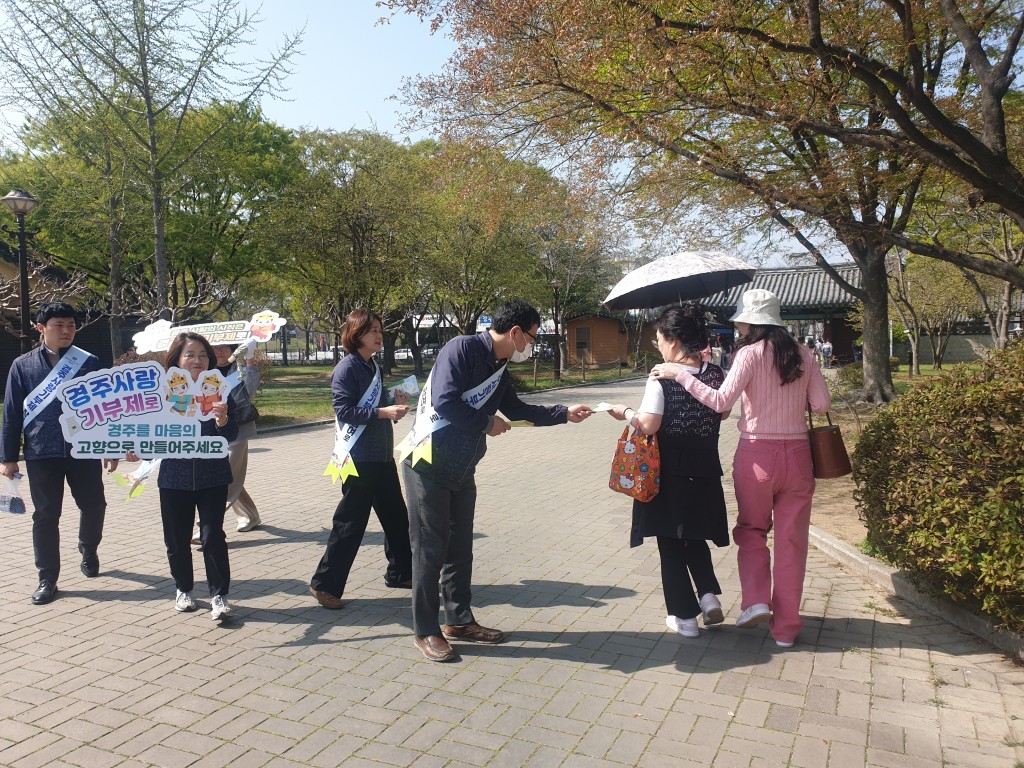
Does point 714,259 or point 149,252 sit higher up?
point 149,252

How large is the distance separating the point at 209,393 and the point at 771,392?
328 cm

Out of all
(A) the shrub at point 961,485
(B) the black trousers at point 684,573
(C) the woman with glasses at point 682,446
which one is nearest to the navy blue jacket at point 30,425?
(C) the woman with glasses at point 682,446


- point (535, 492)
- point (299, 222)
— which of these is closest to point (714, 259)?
point (535, 492)

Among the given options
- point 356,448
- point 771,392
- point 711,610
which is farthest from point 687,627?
point 356,448

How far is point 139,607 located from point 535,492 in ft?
14.8

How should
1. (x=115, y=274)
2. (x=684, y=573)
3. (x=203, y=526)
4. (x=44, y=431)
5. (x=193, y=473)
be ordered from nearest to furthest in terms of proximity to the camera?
(x=684, y=573) < (x=193, y=473) < (x=203, y=526) < (x=44, y=431) < (x=115, y=274)

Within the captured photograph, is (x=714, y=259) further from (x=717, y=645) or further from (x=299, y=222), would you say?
(x=299, y=222)

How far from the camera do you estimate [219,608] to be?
4.36 metres

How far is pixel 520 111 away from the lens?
8.40 meters

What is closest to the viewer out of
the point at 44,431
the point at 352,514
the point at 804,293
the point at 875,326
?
the point at 352,514

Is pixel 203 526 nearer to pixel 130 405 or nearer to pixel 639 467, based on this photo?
pixel 130 405

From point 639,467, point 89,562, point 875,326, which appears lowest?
point 89,562

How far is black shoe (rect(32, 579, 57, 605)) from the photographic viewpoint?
4.76m

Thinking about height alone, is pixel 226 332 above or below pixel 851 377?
above
